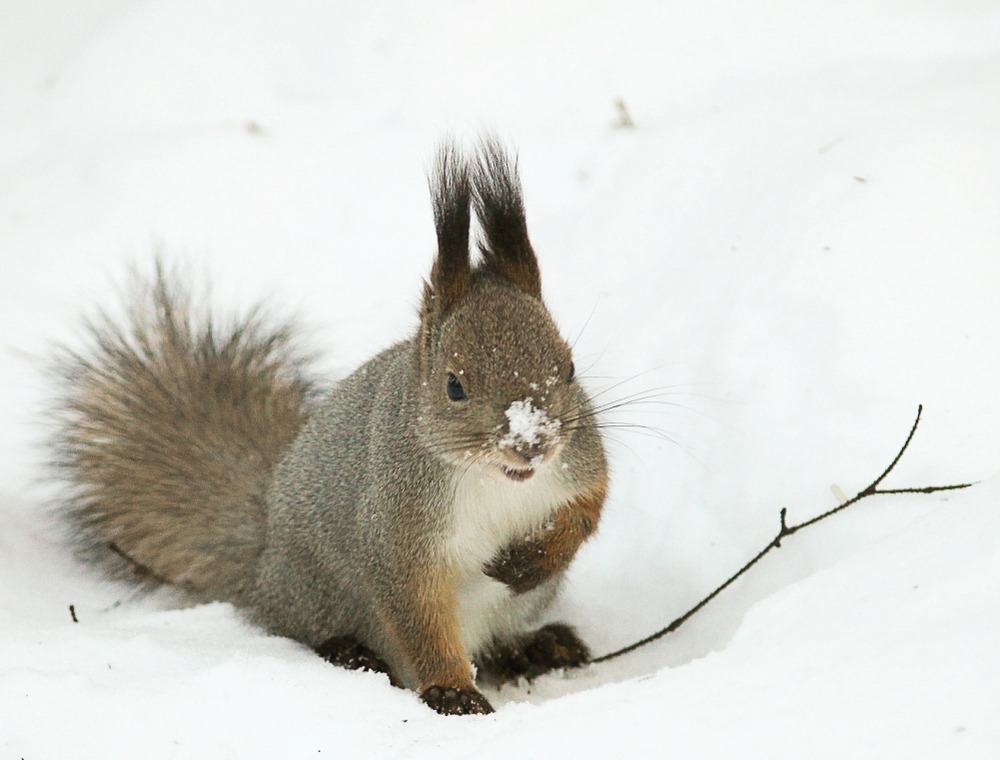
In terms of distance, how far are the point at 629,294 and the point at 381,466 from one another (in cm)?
114

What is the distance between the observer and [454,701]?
7.20 ft

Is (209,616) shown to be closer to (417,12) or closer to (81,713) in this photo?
(81,713)

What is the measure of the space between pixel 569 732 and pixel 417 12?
124 inches

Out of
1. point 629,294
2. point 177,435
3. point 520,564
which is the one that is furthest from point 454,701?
point 629,294

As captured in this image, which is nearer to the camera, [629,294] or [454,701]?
[454,701]

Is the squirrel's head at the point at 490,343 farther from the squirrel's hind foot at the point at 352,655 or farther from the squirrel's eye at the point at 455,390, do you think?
the squirrel's hind foot at the point at 352,655

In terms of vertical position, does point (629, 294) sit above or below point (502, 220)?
below

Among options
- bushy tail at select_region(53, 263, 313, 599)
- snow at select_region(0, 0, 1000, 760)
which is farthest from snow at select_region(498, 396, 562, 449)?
bushy tail at select_region(53, 263, 313, 599)

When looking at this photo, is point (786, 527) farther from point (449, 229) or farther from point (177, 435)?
point (177, 435)

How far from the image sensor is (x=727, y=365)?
9.26 feet

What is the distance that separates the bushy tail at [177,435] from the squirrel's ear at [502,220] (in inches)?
34.4

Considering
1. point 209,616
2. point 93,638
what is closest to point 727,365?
point 209,616

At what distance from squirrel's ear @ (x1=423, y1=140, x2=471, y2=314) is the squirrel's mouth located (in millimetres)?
400

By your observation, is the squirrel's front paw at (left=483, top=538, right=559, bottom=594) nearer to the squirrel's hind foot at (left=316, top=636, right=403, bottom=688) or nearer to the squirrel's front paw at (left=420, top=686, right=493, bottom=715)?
the squirrel's front paw at (left=420, top=686, right=493, bottom=715)
